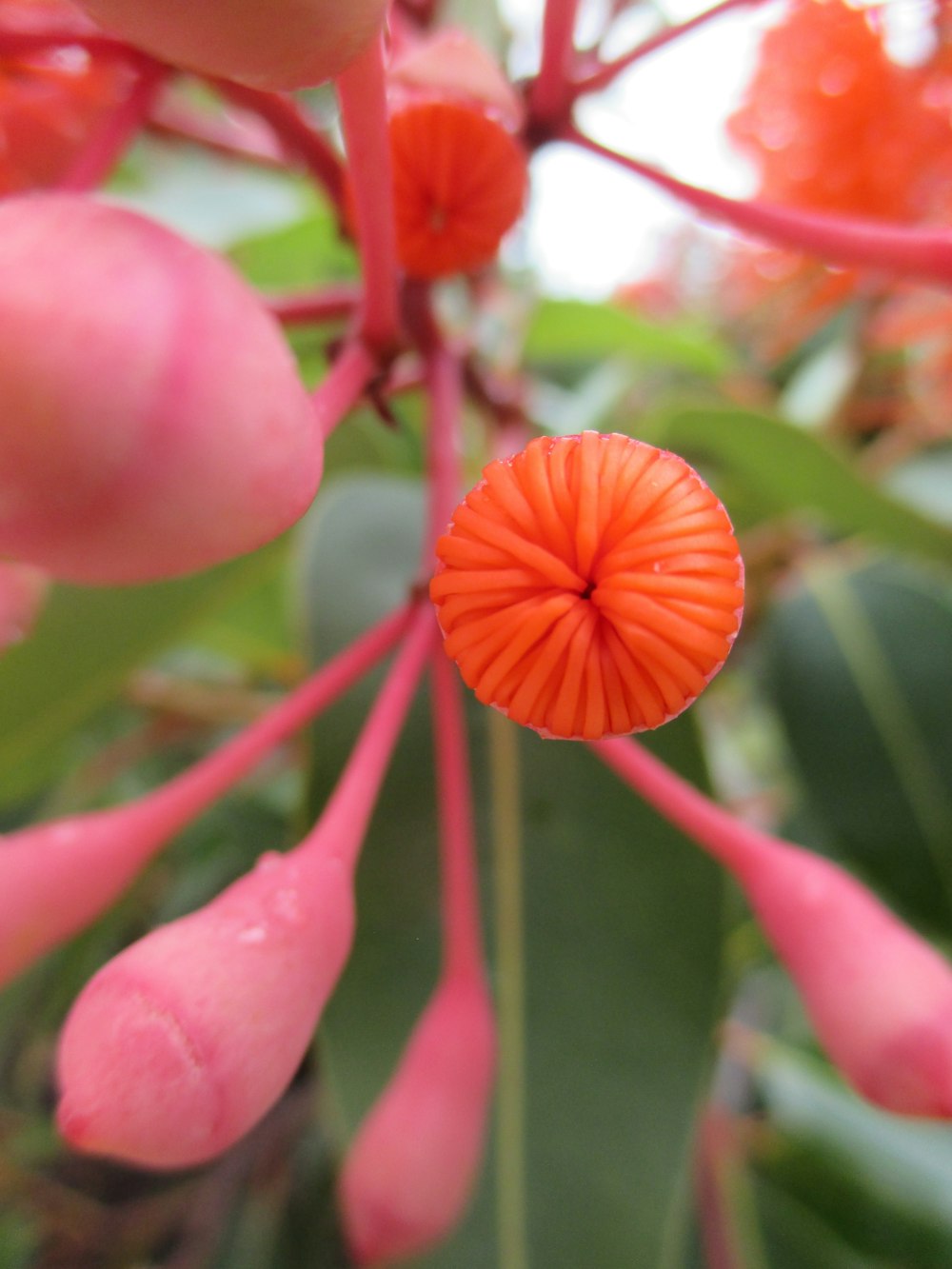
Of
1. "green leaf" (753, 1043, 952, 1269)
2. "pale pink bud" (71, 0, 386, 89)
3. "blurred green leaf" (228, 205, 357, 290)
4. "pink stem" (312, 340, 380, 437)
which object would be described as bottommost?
"green leaf" (753, 1043, 952, 1269)

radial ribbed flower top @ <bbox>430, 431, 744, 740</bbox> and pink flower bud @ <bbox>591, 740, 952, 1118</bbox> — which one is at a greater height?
radial ribbed flower top @ <bbox>430, 431, 744, 740</bbox>

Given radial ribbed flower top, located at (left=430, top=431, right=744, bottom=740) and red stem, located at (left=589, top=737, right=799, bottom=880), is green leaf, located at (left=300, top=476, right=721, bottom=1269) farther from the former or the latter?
radial ribbed flower top, located at (left=430, top=431, right=744, bottom=740)

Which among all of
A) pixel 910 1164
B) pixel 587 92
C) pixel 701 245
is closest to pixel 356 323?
pixel 587 92

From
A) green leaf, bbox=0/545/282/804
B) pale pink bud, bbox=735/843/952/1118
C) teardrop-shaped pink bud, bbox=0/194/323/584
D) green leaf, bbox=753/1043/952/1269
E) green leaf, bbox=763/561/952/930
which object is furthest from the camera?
green leaf, bbox=753/1043/952/1269

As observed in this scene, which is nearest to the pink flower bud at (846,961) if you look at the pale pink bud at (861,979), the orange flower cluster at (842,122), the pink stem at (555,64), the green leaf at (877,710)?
the pale pink bud at (861,979)

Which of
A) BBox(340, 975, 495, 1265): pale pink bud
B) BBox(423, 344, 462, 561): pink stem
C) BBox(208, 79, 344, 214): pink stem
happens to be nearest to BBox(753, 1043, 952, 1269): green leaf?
BBox(340, 975, 495, 1265): pale pink bud

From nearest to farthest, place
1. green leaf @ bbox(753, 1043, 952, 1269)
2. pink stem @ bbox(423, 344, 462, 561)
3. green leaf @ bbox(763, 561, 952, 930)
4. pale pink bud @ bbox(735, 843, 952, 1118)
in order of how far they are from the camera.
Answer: pale pink bud @ bbox(735, 843, 952, 1118)
pink stem @ bbox(423, 344, 462, 561)
green leaf @ bbox(763, 561, 952, 930)
green leaf @ bbox(753, 1043, 952, 1269)
